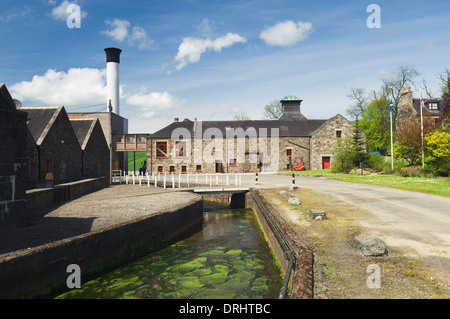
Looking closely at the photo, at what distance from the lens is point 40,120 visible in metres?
19.9

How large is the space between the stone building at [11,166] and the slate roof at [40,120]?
10018 millimetres

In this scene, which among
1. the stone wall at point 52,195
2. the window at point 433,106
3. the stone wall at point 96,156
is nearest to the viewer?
the stone wall at point 52,195

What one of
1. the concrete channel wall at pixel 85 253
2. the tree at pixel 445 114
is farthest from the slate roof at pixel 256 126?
the concrete channel wall at pixel 85 253

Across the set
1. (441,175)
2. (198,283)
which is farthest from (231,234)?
(441,175)

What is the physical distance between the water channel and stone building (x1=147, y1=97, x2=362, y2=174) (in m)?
27.5

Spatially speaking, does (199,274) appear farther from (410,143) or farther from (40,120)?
(410,143)

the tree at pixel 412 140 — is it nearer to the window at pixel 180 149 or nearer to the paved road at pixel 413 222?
the paved road at pixel 413 222

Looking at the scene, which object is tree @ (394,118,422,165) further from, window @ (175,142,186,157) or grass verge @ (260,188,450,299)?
window @ (175,142,186,157)

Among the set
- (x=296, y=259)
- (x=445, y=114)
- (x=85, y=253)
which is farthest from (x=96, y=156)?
(x=445, y=114)

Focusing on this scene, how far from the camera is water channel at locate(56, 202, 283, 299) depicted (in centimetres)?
663

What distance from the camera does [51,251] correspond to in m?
6.62

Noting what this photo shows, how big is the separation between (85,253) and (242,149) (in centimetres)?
3218

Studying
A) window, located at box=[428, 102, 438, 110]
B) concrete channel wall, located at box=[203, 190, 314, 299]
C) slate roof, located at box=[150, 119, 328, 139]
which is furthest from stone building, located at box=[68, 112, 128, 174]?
window, located at box=[428, 102, 438, 110]

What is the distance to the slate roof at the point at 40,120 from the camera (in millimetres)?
18616
